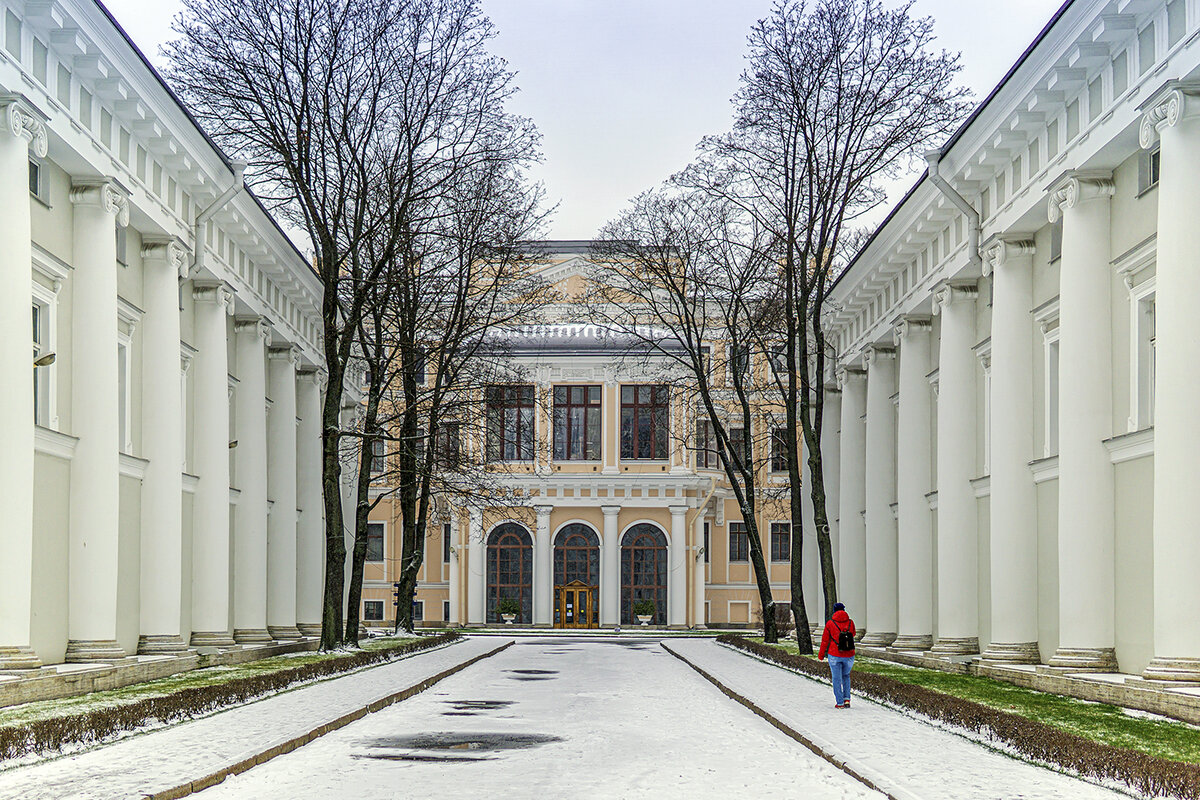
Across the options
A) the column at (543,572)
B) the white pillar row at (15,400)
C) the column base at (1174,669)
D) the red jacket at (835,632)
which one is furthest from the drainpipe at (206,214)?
the column at (543,572)

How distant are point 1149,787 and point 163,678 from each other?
16.5m

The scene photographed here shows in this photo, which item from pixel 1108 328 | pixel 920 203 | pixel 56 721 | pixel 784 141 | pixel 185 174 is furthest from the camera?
pixel 784 141

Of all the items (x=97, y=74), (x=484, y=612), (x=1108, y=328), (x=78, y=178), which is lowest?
(x=484, y=612)

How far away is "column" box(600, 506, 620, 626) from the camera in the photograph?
61.1 meters

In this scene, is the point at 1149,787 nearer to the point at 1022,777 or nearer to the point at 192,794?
the point at 1022,777

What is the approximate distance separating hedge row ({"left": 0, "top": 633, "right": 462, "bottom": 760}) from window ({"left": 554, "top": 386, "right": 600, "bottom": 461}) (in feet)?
132

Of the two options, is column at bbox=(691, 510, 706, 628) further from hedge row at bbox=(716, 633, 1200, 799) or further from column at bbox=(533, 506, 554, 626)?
hedge row at bbox=(716, 633, 1200, 799)

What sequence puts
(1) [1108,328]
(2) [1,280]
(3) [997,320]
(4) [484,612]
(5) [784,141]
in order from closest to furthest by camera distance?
(2) [1,280] < (1) [1108,328] < (3) [997,320] < (5) [784,141] < (4) [484,612]

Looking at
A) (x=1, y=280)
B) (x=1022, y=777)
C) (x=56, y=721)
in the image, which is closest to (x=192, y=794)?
(x=56, y=721)

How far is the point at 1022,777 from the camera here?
1055 centimetres

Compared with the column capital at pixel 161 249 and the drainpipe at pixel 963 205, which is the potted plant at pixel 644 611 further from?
the column capital at pixel 161 249

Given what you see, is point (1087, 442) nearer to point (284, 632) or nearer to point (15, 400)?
point (15, 400)

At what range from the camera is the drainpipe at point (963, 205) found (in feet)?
84.5

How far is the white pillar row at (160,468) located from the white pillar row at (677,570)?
3763 cm
